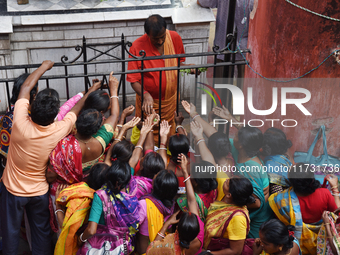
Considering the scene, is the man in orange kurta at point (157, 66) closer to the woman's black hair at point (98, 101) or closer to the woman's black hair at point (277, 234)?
the woman's black hair at point (98, 101)

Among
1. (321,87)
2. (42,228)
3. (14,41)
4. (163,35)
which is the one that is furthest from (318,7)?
(14,41)

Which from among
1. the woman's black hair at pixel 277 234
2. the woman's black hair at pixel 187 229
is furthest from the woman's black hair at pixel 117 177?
the woman's black hair at pixel 277 234

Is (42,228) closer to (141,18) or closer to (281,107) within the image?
(281,107)

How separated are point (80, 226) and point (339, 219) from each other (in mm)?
1916

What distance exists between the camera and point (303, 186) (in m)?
3.05

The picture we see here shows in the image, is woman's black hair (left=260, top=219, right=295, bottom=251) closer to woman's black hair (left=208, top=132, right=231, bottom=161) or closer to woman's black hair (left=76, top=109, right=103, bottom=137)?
woman's black hair (left=208, top=132, right=231, bottom=161)

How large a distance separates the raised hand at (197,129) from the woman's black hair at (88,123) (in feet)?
3.27

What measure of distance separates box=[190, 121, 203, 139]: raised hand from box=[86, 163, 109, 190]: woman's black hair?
1.01 m

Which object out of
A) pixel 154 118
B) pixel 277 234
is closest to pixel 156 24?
pixel 154 118

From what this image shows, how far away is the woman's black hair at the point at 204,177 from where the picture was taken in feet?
10.5

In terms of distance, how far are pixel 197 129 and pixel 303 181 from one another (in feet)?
3.81

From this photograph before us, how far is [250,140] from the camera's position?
340 cm

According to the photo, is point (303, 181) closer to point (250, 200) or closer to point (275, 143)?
point (250, 200)

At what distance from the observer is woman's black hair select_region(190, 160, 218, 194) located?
A: 3.21 m
